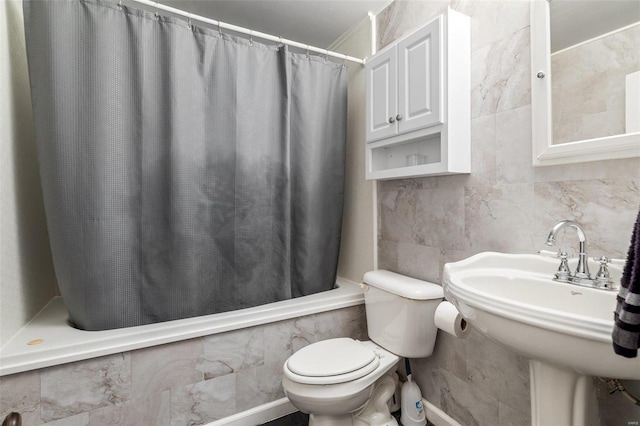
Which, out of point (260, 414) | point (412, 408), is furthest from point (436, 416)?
point (260, 414)

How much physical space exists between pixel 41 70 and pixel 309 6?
1.44 meters

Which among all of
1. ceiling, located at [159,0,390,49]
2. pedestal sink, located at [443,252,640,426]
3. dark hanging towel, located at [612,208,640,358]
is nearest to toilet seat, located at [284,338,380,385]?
pedestal sink, located at [443,252,640,426]

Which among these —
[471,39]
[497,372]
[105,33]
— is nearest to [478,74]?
[471,39]

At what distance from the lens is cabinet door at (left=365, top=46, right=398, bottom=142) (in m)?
1.58

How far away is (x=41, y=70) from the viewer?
1257 mm

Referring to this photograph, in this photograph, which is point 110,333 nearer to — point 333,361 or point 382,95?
point 333,361

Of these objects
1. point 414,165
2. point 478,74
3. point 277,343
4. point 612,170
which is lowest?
point 277,343

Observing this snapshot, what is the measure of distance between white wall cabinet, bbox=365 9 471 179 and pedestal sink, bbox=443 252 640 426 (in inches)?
20.3

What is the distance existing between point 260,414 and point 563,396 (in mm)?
1314

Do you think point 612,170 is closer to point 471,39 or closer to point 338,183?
point 471,39

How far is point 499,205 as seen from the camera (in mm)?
1272

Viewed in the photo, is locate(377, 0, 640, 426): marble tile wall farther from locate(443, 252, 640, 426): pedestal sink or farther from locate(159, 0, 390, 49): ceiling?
locate(159, 0, 390, 49): ceiling

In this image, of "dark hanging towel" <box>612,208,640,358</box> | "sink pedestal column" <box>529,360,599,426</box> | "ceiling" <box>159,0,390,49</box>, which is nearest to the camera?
"dark hanging towel" <box>612,208,640,358</box>

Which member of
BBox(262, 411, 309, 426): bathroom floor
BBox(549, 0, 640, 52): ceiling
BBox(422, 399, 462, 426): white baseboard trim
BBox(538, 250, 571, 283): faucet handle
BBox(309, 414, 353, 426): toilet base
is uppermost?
BBox(549, 0, 640, 52): ceiling
